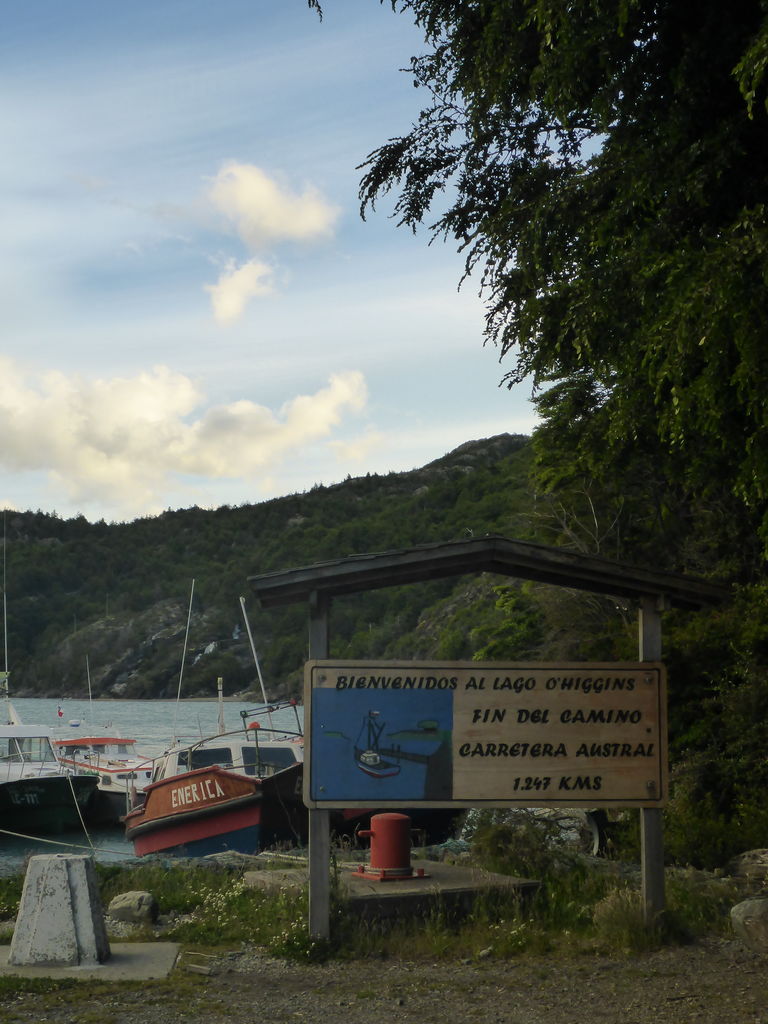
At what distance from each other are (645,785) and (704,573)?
11130mm

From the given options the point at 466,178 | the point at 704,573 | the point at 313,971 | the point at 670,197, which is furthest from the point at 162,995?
the point at 704,573

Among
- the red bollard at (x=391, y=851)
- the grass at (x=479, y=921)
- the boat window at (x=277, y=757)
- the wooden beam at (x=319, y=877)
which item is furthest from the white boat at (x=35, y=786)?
the wooden beam at (x=319, y=877)

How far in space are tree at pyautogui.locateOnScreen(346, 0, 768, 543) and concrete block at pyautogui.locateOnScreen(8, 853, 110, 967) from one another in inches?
206

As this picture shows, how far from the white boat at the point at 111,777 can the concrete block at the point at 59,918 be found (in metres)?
26.8

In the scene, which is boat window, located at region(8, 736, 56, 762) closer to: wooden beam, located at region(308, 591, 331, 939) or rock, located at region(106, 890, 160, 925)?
rock, located at region(106, 890, 160, 925)

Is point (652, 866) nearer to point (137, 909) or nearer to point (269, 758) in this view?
point (137, 909)

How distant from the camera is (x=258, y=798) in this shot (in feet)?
72.5

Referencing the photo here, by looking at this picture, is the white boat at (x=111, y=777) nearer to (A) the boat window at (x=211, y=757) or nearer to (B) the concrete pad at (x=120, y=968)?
(A) the boat window at (x=211, y=757)

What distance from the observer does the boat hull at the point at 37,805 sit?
32.6 metres

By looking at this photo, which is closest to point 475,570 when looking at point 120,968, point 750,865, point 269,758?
point 120,968

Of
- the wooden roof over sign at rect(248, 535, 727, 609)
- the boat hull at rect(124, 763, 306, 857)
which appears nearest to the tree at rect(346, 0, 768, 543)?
the wooden roof over sign at rect(248, 535, 727, 609)

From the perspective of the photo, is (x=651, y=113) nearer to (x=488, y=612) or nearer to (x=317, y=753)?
(x=317, y=753)

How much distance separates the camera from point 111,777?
38.5m

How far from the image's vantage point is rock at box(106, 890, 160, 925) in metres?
9.95
